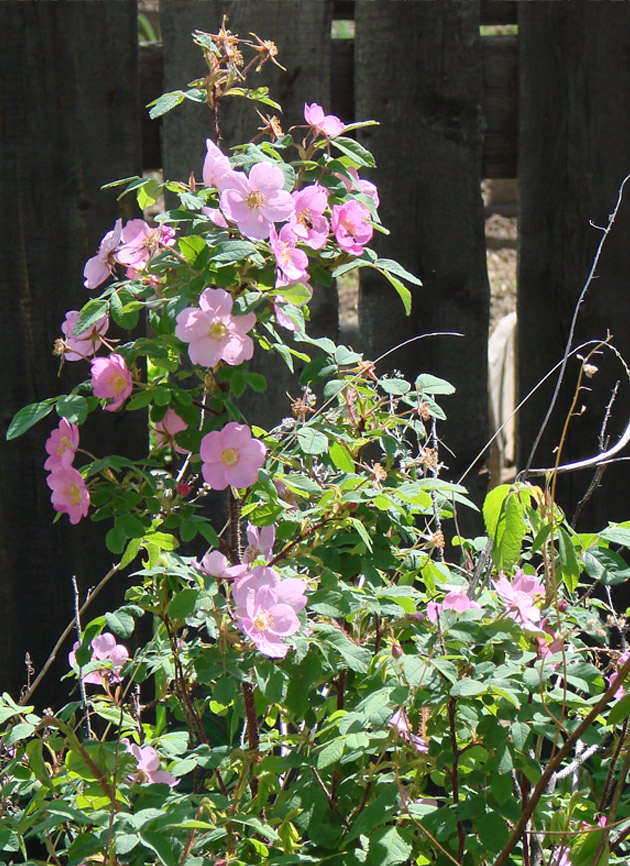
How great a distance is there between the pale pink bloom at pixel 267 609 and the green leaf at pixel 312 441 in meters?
0.14

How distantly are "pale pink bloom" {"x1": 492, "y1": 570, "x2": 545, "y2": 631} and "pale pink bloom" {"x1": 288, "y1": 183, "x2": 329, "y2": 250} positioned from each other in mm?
451

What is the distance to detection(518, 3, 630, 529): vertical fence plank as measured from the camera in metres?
2.06

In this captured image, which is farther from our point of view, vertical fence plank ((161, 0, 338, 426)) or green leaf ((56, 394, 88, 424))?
vertical fence plank ((161, 0, 338, 426))

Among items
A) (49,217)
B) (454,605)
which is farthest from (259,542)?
(49,217)

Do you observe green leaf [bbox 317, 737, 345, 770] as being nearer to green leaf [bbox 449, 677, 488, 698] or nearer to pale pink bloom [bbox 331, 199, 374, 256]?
green leaf [bbox 449, 677, 488, 698]

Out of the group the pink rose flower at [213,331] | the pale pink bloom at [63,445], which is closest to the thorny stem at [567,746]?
the pink rose flower at [213,331]

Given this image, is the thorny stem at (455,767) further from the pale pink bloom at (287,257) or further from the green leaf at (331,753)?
the pale pink bloom at (287,257)

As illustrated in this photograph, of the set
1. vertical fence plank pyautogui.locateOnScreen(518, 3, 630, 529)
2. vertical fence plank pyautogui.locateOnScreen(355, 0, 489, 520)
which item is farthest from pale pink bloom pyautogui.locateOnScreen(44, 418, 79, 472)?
vertical fence plank pyautogui.locateOnScreen(518, 3, 630, 529)

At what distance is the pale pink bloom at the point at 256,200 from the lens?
106 centimetres

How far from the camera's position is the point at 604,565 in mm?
1149

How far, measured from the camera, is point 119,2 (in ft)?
6.44

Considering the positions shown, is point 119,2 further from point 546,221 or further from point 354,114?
point 546,221

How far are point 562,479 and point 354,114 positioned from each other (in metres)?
0.88

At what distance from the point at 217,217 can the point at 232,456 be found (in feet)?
0.87
